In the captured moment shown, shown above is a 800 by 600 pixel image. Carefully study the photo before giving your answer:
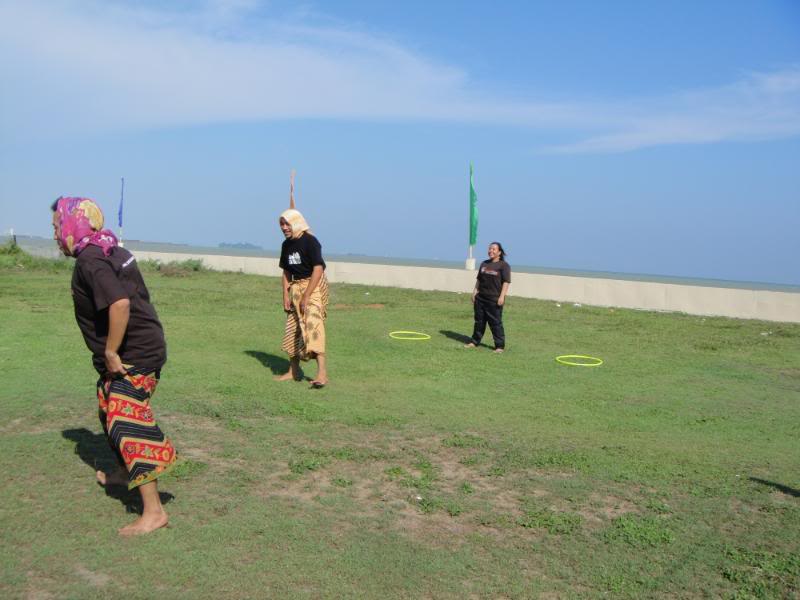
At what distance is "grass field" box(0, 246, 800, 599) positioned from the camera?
382 centimetres

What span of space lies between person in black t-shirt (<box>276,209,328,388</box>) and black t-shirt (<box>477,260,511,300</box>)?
4034 millimetres

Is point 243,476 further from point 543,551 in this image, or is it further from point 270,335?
point 270,335

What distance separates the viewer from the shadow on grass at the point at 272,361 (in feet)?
30.5

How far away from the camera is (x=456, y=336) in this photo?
1323 cm

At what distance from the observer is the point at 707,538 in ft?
14.6

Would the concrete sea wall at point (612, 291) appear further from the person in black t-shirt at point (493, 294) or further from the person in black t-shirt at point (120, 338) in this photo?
the person in black t-shirt at point (120, 338)

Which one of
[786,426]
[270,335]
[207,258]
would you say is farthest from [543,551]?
[207,258]

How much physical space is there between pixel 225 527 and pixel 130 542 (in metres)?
0.51

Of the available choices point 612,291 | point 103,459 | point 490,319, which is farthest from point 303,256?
point 612,291

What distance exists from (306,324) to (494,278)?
4.51 metres

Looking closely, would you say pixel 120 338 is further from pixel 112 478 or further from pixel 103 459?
pixel 103 459

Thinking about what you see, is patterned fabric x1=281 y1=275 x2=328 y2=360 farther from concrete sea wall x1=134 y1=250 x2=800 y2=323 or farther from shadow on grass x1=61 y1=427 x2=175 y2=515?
concrete sea wall x1=134 y1=250 x2=800 y2=323

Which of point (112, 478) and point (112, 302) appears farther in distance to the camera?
point (112, 478)

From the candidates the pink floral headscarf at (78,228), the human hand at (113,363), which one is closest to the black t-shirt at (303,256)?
the pink floral headscarf at (78,228)
